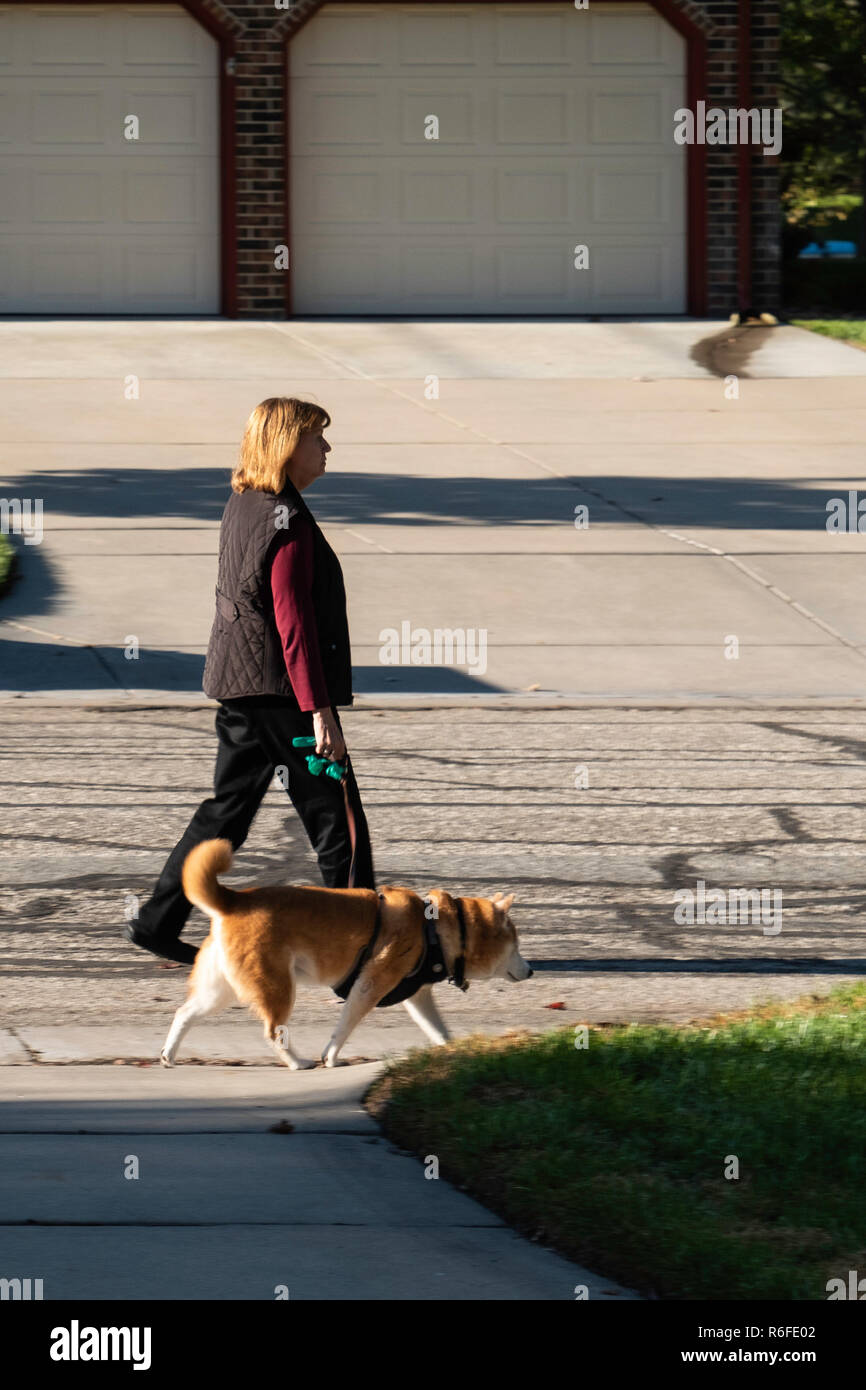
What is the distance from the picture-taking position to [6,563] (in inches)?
520

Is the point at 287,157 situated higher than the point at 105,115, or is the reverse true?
the point at 105,115

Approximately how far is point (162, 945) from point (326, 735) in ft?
2.97

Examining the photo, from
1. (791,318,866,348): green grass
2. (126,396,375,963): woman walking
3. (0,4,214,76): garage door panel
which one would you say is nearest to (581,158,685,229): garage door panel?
(791,318,866,348): green grass

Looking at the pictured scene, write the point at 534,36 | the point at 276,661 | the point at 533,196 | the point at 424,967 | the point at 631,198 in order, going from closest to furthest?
the point at 424,967 < the point at 276,661 < the point at 534,36 < the point at 533,196 < the point at 631,198

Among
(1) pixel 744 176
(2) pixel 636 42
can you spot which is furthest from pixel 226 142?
(1) pixel 744 176

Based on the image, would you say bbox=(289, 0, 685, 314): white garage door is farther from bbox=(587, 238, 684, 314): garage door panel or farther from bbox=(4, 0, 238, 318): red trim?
bbox=(4, 0, 238, 318): red trim

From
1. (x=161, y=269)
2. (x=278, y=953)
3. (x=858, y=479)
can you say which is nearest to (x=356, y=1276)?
(x=278, y=953)

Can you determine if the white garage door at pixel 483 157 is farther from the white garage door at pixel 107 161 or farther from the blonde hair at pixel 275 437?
the blonde hair at pixel 275 437

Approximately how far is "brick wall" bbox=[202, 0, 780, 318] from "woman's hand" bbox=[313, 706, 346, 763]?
59.7 ft

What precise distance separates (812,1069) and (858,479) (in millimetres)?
11619

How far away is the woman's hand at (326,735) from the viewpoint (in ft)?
18.7

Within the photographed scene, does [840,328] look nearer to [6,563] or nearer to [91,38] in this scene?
[91,38]

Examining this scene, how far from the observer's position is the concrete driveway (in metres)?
11.9

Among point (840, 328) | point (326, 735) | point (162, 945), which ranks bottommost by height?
point (162, 945)
